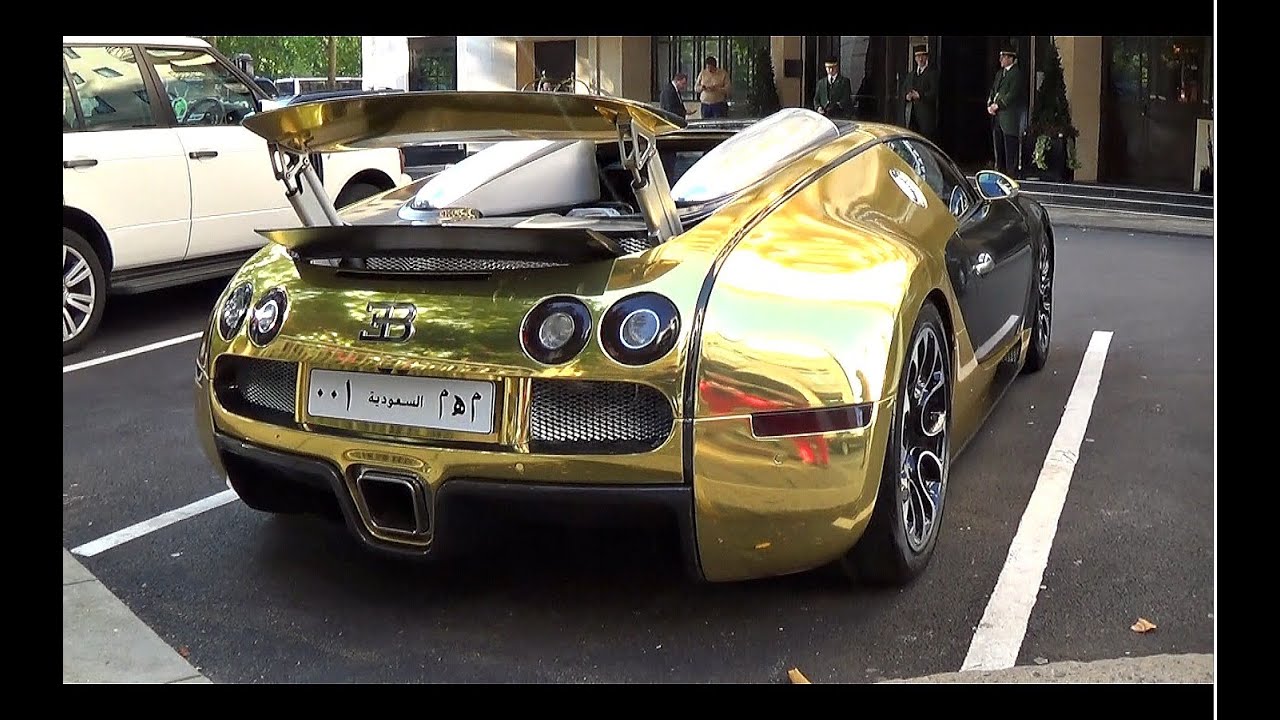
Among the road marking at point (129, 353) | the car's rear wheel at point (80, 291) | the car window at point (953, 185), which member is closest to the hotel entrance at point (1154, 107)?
the car window at point (953, 185)

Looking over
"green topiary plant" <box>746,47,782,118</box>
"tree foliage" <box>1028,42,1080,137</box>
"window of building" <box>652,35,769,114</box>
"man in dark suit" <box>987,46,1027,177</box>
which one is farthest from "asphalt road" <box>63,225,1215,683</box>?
"window of building" <box>652,35,769,114</box>

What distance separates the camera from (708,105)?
2019 cm

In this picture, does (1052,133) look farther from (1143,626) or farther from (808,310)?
(808,310)

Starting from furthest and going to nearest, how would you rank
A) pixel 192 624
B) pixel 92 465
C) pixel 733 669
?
pixel 92 465 → pixel 192 624 → pixel 733 669

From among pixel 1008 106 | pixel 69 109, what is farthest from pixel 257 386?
pixel 1008 106

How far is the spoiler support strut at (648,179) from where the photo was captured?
130 inches

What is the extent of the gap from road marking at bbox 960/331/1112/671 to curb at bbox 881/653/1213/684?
50mm

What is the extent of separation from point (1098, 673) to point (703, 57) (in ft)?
65.4

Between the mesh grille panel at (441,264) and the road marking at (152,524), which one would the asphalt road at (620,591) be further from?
the mesh grille panel at (441,264)

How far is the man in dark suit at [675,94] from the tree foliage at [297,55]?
21.6 metres

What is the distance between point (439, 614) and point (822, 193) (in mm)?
1591

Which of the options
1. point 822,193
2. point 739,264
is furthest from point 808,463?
point 822,193

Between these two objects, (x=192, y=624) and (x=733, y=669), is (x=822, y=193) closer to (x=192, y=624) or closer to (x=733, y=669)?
(x=733, y=669)
